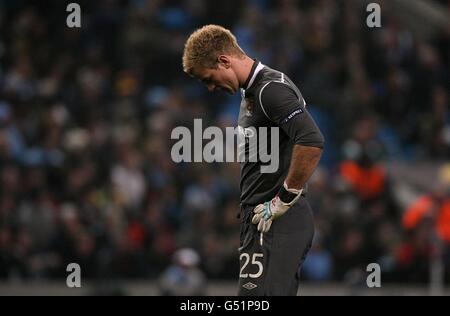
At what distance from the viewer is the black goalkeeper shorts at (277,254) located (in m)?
6.10

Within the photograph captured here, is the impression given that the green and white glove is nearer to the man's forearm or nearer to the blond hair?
the man's forearm

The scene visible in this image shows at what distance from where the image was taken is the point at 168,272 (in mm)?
11516

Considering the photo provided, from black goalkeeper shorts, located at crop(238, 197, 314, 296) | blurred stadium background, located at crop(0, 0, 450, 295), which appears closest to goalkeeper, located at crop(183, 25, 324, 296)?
black goalkeeper shorts, located at crop(238, 197, 314, 296)

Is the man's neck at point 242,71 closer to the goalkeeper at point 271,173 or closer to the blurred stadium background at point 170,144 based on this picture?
the goalkeeper at point 271,173

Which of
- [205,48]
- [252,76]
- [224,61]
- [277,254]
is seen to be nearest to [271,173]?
[277,254]

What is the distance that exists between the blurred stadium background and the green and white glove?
4.97 metres

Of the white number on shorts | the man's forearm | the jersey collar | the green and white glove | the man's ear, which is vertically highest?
the man's ear

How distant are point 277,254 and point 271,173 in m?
0.48

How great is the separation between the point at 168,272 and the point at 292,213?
5482 mm

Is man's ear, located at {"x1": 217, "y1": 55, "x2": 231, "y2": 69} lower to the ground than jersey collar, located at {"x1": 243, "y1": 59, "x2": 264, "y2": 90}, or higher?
higher

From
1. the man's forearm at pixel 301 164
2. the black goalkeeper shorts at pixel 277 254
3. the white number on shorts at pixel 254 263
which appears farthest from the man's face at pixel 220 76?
the white number on shorts at pixel 254 263

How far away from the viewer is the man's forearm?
A: 5.93 metres

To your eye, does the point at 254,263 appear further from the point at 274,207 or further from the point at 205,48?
the point at 205,48

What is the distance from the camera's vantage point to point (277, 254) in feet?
20.1
